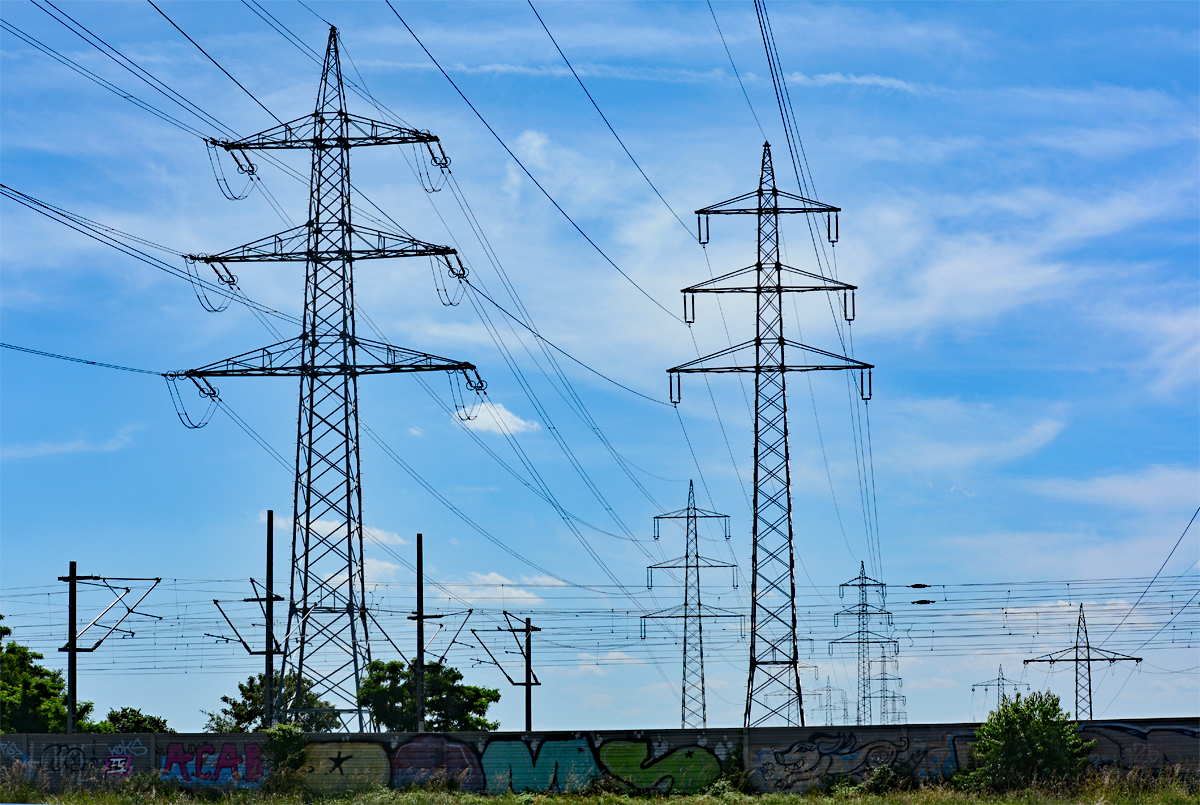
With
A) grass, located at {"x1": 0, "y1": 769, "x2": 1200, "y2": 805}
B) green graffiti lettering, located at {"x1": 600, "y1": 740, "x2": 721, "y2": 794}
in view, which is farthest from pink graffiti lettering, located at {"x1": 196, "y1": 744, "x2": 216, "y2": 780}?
green graffiti lettering, located at {"x1": 600, "y1": 740, "x2": 721, "y2": 794}

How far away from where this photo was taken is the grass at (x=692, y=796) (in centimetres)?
3177

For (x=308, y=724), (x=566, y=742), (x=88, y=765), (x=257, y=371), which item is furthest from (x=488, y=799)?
(x=257, y=371)

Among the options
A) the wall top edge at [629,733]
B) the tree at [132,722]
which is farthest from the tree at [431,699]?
the wall top edge at [629,733]

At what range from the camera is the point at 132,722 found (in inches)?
2670

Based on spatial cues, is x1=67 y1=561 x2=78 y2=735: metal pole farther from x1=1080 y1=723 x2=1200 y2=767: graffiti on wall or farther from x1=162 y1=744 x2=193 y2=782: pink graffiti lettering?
x1=1080 y1=723 x2=1200 y2=767: graffiti on wall

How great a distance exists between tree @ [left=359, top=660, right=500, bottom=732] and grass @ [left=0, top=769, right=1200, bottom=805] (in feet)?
114

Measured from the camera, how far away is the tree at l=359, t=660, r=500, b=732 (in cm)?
7194

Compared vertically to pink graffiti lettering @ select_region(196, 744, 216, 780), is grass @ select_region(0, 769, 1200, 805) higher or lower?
lower

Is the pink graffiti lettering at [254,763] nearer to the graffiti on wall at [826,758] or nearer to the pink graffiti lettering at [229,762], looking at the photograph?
the pink graffiti lettering at [229,762]

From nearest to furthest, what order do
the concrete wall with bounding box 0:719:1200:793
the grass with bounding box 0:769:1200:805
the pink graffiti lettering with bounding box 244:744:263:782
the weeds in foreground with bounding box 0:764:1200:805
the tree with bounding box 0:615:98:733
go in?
1. the grass with bounding box 0:769:1200:805
2. the weeds in foreground with bounding box 0:764:1200:805
3. the concrete wall with bounding box 0:719:1200:793
4. the pink graffiti lettering with bounding box 244:744:263:782
5. the tree with bounding box 0:615:98:733

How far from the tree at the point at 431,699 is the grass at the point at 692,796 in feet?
114

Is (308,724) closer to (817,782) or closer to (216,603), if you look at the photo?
(216,603)

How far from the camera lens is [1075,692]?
7650 cm

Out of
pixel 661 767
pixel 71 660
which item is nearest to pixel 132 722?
pixel 71 660
